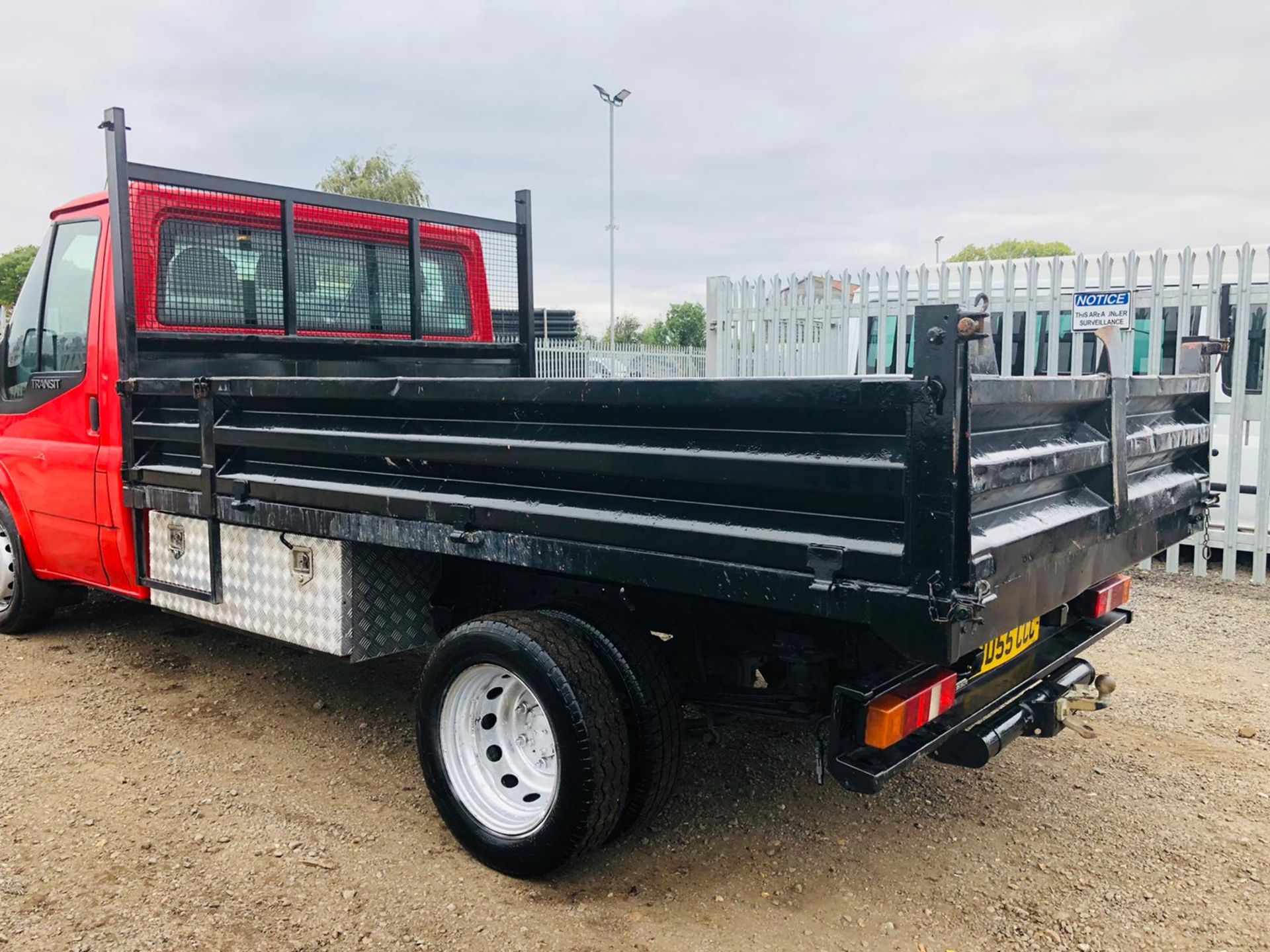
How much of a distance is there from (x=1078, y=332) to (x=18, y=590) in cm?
724

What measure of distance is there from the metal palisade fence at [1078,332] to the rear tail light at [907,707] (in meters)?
3.86

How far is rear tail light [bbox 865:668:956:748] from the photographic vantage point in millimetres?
2535

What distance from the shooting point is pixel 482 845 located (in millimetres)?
3137

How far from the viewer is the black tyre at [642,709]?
2.96 m

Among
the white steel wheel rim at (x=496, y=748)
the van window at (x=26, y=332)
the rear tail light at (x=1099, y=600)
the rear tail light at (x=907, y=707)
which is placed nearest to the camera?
the rear tail light at (x=907, y=707)

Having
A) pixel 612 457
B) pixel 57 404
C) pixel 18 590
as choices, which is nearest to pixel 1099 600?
pixel 612 457

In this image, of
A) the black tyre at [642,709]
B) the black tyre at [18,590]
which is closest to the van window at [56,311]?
the black tyre at [18,590]

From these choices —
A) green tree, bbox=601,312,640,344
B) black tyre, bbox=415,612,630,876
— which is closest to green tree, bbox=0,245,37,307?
green tree, bbox=601,312,640,344

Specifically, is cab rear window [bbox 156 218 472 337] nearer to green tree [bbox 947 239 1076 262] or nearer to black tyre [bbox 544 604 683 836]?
black tyre [bbox 544 604 683 836]

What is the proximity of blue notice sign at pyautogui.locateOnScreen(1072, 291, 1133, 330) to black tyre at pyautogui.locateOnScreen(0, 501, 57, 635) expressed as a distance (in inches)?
269

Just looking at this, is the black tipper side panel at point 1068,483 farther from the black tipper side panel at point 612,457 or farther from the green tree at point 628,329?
the green tree at point 628,329

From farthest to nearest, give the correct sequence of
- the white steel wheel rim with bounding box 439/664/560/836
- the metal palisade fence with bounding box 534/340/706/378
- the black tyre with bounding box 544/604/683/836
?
the metal palisade fence with bounding box 534/340/706/378
the white steel wheel rim with bounding box 439/664/560/836
the black tyre with bounding box 544/604/683/836

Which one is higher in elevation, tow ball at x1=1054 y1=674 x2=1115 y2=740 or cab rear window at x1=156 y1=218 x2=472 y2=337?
cab rear window at x1=156 y1=218 x2=472 y2=337

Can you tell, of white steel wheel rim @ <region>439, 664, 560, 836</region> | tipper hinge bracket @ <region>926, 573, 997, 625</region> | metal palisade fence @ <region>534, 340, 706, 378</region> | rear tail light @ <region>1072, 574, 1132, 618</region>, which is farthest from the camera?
metal palisade fence @ <region>534, 340, 706, 378</region>
